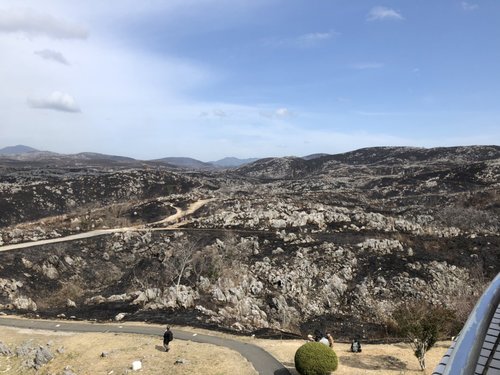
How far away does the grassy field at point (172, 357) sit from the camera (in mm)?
23781

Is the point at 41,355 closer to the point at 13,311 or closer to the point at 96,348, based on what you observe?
the point at 96,348

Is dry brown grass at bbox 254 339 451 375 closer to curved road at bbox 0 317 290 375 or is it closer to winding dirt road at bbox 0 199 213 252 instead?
curved road at bbox 0 317 290 375

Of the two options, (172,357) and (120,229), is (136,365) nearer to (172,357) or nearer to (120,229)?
(172,357)

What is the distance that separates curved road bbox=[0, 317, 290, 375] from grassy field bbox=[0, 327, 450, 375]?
0.64 metres

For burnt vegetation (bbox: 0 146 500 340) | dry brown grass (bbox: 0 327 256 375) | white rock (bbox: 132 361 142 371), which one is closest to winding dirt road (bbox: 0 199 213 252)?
burnt vegetation (bbox: 0 146 500 340)

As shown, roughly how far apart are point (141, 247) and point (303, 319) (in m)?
30.1

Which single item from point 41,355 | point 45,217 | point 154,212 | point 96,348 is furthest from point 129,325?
point 45,217

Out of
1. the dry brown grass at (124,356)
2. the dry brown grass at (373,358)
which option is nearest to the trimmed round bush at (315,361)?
the dry brown grass at (373,358)

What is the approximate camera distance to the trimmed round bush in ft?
69.7

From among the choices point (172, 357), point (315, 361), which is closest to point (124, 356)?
point (172, 357)

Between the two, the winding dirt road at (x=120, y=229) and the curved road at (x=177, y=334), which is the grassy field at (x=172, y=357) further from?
the winding dirt road at (x=120, y=229)

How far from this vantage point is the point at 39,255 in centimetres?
5356

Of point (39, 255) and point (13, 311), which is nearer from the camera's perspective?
point (13, 311)

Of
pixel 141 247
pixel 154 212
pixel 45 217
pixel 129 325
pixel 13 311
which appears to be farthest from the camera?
pixel 45 217
